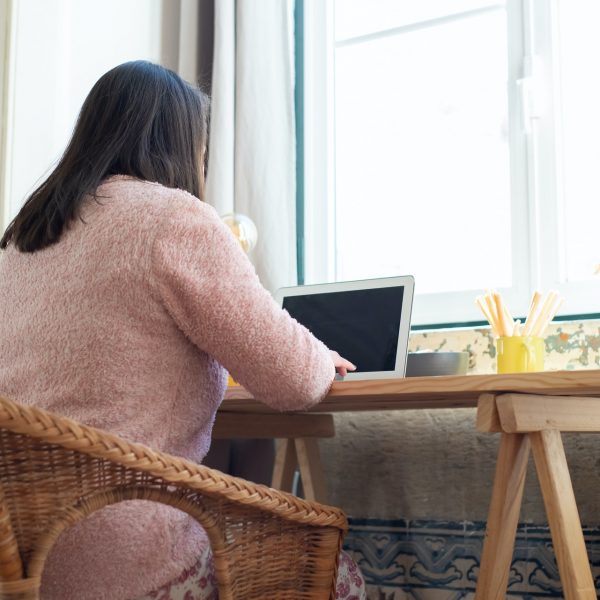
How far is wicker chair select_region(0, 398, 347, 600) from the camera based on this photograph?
80 centimetres

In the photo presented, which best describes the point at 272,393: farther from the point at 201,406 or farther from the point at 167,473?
the point at 167,473

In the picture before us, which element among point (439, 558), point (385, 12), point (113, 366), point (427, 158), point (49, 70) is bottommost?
point (439, 558)

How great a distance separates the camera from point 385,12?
2.49 m

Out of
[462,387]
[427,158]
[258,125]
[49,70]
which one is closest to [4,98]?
[49,70]

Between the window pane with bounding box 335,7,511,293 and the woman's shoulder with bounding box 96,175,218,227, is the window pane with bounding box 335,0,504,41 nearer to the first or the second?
the window pane with bounding box 335,7,511,293

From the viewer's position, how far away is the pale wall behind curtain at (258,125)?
2.30 metres

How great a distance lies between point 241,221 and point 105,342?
1085mm

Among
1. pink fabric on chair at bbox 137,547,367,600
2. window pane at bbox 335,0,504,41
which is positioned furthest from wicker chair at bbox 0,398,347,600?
window pane at bbox 335,0,504,41

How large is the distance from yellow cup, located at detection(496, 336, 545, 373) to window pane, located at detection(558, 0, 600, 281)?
506 millimetres

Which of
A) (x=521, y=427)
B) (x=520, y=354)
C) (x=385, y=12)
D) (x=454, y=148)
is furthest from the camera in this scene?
(x=385, y=12)

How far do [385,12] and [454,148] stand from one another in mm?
469

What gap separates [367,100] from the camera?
246 cm

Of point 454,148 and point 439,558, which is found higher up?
point 454,148

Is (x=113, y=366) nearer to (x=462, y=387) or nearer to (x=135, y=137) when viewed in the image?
(x=135, y=137)
